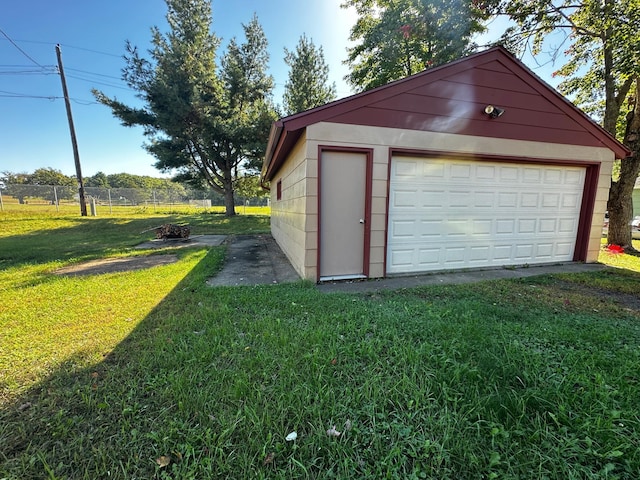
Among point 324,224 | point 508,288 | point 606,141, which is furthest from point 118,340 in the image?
point 606,141

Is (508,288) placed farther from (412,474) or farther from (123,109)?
(123,109)

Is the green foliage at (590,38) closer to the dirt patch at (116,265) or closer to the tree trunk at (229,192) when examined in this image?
the dirt patch at (116,265)

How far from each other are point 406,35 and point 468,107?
313 inches

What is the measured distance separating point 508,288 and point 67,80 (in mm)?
20758

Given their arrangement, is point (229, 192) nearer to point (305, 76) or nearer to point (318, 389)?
point (305, 76)

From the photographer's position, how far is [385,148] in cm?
438

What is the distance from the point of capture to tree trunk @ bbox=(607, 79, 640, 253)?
7.27 metres

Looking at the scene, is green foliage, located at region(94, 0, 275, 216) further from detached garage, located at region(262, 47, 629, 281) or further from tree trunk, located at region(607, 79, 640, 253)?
tree trunk, located at region(607, 79, 640, 253)

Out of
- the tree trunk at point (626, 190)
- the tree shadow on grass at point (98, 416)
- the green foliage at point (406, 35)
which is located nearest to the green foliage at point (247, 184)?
the green foliage at point (406, 35)

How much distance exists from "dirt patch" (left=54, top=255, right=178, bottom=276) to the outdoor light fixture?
22.2 feet

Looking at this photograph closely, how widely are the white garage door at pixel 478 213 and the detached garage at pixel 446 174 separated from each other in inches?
0.8

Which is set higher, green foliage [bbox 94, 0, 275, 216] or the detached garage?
green foliage [bbox 94, 0, 275, 216]

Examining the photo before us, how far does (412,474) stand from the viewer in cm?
125

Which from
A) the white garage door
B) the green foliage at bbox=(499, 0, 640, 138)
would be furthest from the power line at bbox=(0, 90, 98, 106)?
the green foliage at bbox=(499, 0, 640, 138)
